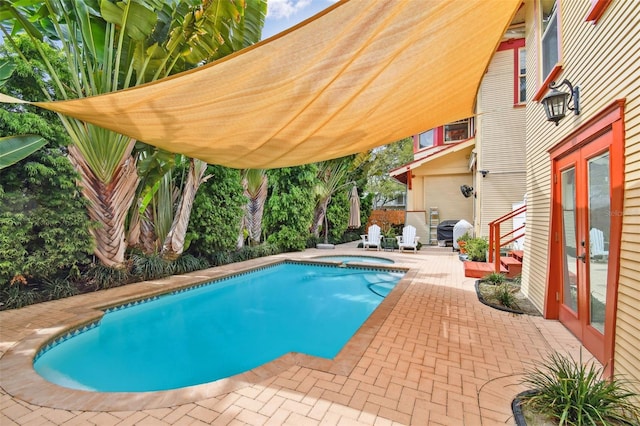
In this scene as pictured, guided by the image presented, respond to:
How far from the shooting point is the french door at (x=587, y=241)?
3.04 m

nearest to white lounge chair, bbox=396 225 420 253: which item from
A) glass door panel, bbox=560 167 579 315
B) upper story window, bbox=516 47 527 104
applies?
upper story window, bbox=516 47 527 104

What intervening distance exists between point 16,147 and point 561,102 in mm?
7942

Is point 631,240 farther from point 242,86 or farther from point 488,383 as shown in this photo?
point 242,86

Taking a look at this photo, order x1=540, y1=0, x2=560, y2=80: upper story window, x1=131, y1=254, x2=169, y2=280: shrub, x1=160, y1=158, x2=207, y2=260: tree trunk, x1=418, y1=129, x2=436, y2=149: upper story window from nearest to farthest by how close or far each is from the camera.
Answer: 1. x1=540, y1=0, x2=560, y2=80: upper story window
2. x1=131, y1=254, x2=169, y2=280: shrub
3. x1=160, y1=158, x2=207, y2=260: tree trunk
4. x1=418, y1=129, x2=436, y2=149: upper story window

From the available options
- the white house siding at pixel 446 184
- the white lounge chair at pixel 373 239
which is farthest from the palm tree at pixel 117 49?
the white house siding at pixel 446 184

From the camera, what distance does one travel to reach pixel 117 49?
20.0 feet

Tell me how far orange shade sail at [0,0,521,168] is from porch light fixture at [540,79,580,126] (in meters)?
0.94

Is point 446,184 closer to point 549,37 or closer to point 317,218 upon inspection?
point 317,218

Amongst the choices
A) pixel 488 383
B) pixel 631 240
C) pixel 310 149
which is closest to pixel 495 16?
pixel 631 240

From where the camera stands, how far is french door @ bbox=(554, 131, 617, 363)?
9.99 ft

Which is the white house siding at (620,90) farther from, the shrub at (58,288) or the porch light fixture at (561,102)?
the shrub at (58,288)

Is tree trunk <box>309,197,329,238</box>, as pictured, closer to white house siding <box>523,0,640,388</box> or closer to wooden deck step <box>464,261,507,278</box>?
wooden deck step <box>464,261,507,278</box>

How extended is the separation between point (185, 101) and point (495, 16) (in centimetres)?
335

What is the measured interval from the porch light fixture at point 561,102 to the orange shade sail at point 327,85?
943 millimetres
